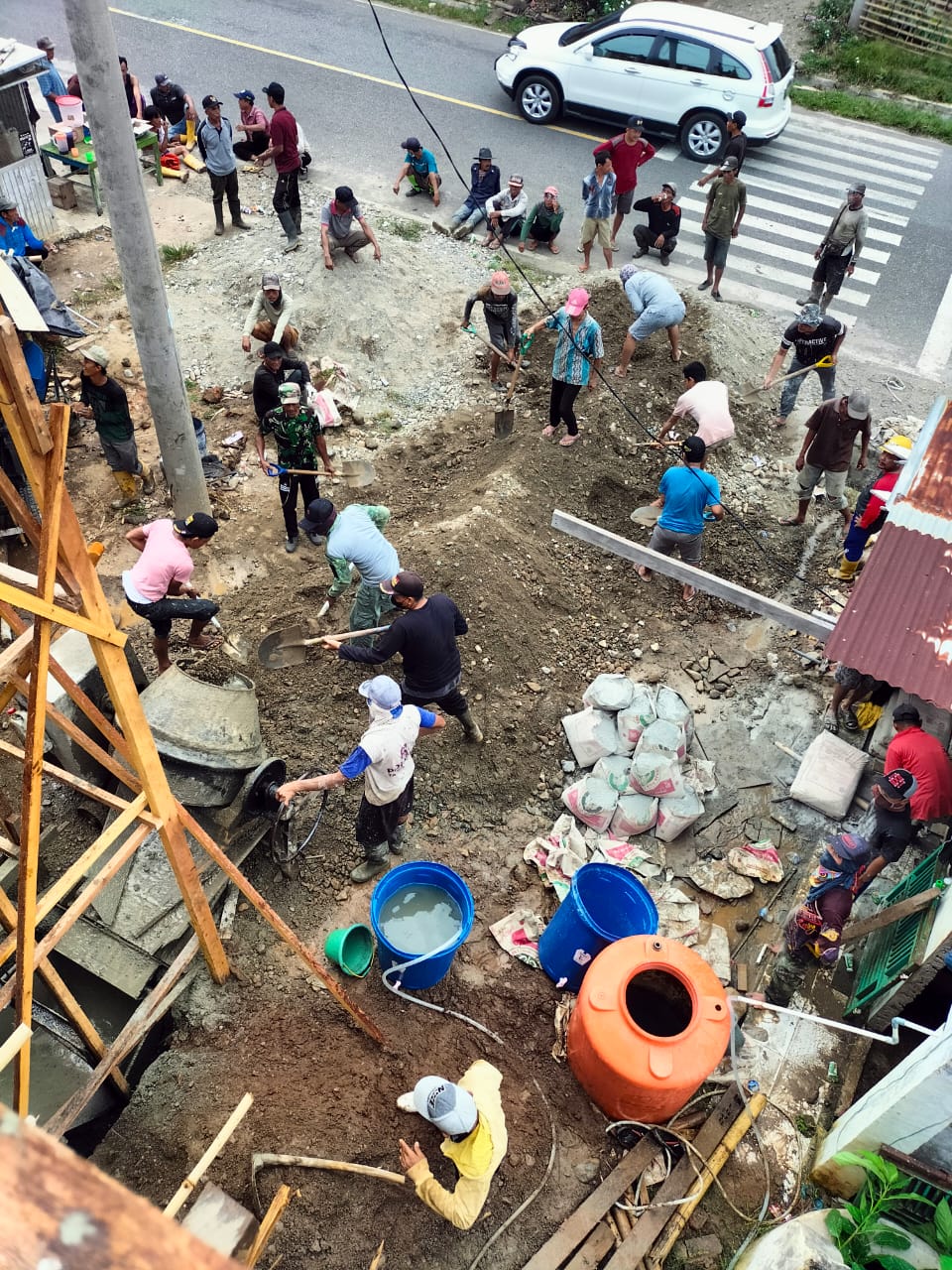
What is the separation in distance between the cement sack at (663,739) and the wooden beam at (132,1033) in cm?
334

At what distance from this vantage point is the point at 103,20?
5766mm

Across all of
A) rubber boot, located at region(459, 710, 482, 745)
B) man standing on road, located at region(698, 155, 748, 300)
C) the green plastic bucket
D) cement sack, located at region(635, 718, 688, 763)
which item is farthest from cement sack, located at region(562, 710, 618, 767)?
man standing on road, located at region(698, 155, 748, 300)

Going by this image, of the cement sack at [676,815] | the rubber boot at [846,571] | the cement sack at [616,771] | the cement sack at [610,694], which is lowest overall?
the cement sack at [676,815]

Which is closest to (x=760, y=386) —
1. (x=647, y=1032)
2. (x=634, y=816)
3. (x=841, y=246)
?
(x=841, y=246)

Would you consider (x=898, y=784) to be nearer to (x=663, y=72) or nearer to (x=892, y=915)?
(x=892, y=915)

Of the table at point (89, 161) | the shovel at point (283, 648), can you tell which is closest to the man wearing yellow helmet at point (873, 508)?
the shovel at point (283, 648)

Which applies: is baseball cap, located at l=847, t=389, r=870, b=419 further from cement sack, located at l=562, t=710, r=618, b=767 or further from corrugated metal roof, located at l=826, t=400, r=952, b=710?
cement sack, located at l=562, t=710, r=618, b=767

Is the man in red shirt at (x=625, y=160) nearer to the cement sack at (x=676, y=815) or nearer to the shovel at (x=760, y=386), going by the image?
A: the shovel at (x=760, y=386)

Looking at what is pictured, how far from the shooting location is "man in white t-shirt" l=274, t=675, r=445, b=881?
5.18m

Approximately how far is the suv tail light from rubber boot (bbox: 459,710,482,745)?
37.5ft

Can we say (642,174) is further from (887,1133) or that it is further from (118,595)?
(887,1133)

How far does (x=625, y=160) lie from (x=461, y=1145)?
11.5m

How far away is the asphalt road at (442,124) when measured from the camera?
40.2 feet

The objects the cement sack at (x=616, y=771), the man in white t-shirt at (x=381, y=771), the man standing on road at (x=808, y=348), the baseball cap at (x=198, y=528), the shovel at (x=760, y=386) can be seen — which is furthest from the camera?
the shovel at (x=760, y=386)
